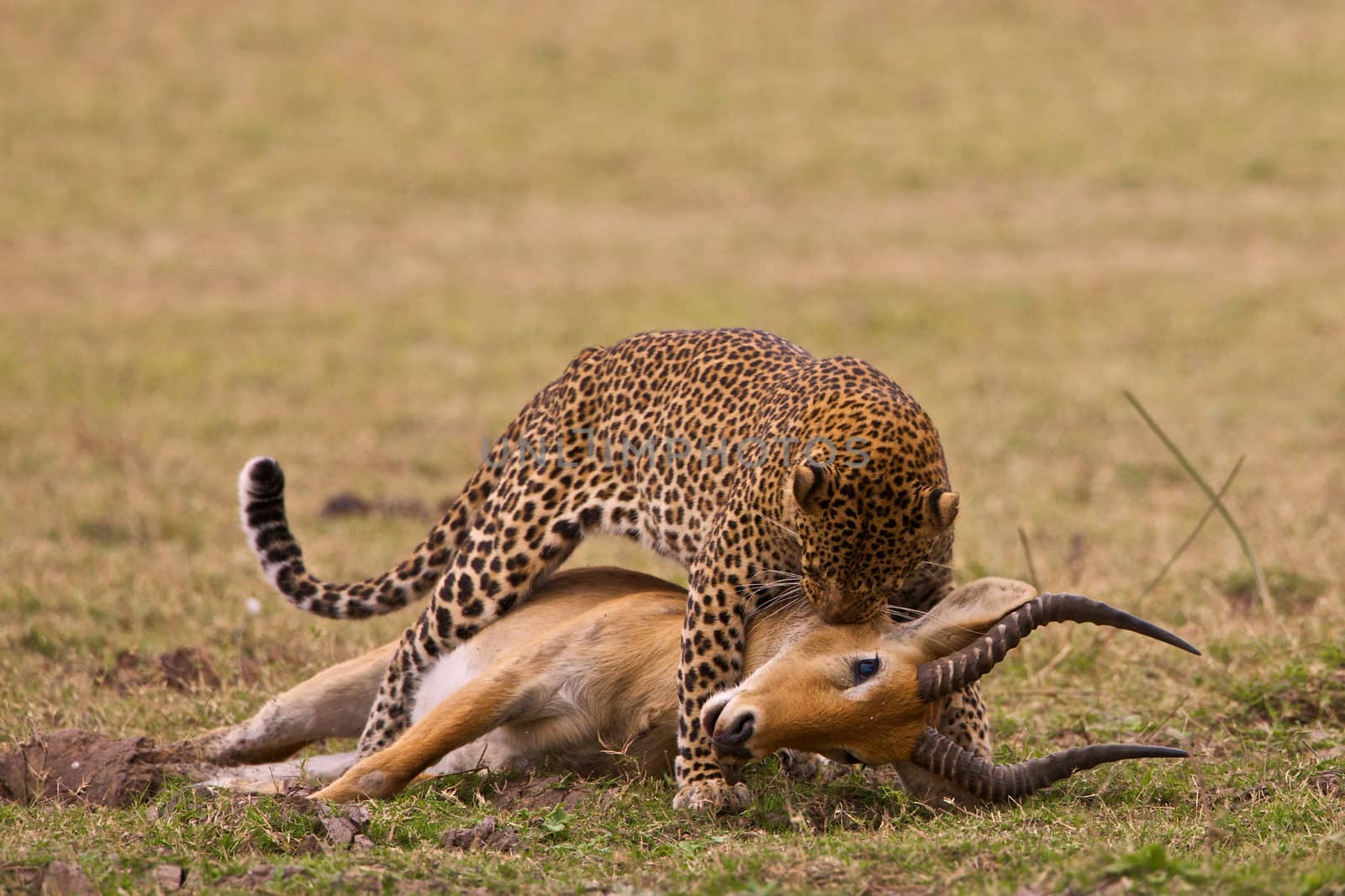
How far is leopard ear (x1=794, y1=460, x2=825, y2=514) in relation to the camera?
4.87m

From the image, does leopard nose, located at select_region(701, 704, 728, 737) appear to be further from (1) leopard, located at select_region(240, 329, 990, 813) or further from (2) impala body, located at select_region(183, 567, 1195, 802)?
(1) leopard, located at select_region(240, 329, 990, 813)

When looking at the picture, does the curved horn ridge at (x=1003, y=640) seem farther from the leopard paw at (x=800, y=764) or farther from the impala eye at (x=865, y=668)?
the leopard paw at (x=800, y=764)

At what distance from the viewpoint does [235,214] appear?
19.0m

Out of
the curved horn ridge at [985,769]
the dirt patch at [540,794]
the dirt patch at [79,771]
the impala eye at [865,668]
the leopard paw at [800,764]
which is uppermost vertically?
the impala eye at [865,668]

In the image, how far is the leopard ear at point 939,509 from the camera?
16.1ft

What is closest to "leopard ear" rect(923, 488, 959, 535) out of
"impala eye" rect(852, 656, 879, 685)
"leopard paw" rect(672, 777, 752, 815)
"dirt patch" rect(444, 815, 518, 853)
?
"impala eye" rect(852, 656, 879, 685)

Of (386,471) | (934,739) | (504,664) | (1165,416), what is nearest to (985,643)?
(934,739)

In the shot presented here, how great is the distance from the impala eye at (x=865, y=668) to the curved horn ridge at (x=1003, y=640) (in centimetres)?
15

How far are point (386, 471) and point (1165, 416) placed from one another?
545 centimetres

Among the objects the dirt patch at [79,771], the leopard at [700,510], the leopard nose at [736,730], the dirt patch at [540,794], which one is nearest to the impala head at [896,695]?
the leopard nose at [736,730]

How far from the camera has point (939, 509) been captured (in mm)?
4938

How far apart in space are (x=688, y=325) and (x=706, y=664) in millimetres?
9436

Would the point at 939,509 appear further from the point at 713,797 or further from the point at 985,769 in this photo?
the point at 713,797

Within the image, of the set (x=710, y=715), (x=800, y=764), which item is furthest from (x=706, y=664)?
(x=800, y=764)
